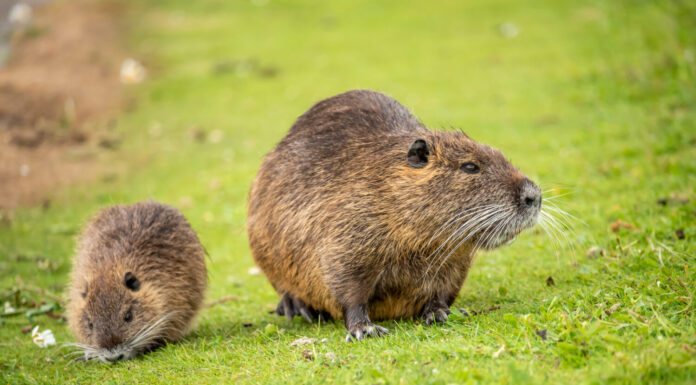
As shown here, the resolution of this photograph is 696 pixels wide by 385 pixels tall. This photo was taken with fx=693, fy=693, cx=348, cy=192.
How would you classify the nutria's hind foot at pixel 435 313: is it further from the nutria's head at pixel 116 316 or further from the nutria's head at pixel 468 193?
the nutria's head at pixel 116 316

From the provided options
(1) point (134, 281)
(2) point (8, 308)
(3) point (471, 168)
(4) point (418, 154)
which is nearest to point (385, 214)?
(4) point (418, 154)

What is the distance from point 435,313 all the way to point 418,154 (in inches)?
36.8

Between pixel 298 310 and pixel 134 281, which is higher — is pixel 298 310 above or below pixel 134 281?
below

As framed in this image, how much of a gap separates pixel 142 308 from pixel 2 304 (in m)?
1.52

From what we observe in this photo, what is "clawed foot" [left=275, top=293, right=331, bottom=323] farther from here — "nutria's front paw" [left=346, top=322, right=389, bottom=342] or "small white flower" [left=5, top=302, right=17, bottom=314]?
"small white flower" [left=5, top=302, right=17, bottom=314]

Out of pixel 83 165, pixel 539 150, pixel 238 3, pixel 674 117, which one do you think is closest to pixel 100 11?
pixel 238 3

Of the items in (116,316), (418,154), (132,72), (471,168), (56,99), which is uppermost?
(132,72)

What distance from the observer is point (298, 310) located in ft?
15.5

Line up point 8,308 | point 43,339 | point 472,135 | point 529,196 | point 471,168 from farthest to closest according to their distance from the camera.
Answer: point 472,135 < point 8,308 < point 43,339 < point 471,168 < point 529,196

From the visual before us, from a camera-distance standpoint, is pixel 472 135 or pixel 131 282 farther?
pixel 472 135

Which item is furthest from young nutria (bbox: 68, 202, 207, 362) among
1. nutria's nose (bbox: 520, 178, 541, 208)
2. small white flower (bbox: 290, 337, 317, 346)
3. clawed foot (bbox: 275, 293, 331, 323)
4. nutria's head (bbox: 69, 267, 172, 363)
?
nutria's nose (bbox: 520, 178, 541, 208)

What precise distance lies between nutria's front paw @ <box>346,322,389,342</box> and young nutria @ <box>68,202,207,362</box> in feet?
4.54

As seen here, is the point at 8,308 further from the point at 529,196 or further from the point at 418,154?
the point at 529,196

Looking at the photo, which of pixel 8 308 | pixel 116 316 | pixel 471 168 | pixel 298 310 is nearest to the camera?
pixel 471 168
